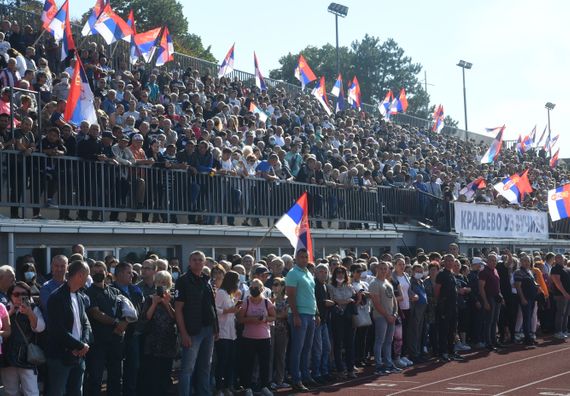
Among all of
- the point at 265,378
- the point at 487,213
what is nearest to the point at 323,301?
the point at 265,378

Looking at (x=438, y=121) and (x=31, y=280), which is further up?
(x=438, y=121)

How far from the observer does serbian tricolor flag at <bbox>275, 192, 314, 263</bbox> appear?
59.9ft

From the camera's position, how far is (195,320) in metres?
12.9

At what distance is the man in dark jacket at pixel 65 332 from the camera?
11.0 metres

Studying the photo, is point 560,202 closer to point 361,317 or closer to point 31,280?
point 361,317

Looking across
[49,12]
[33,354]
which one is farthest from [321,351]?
[49,12]

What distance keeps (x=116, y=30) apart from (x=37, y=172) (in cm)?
1014

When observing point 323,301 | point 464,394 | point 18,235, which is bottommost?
point 464,394

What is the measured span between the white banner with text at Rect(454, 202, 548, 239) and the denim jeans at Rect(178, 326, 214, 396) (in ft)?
62.3

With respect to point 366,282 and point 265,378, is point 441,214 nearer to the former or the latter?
point 366,282

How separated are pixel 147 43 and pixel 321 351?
15.7 meters

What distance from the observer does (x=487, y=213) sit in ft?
110

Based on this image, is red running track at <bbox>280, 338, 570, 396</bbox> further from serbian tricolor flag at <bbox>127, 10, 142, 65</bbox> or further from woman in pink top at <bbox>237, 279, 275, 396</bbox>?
serbian tricolor flag at <bbox>127, 10, 142, 65</bbox>

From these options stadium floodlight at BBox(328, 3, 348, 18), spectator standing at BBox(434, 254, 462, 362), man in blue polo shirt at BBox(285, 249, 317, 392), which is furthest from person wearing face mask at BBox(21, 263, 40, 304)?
stadium floodlight at BBox(328, 3, 348, 18)
